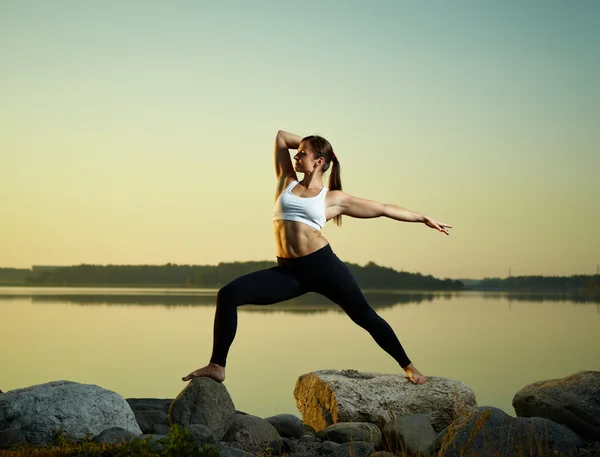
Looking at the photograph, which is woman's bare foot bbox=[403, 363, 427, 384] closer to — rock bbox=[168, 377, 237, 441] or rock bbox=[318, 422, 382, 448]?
rock bbox=[318, 422, 382, 448]

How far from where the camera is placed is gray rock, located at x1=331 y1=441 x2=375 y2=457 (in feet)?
22.0

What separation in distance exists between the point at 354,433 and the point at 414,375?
1.08 metres

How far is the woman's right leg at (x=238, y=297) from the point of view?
7188mm

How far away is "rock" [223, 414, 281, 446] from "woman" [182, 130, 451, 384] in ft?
1.81

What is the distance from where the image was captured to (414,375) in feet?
26.9

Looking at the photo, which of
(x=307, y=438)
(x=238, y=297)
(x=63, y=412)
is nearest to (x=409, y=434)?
(x=307, y=438)

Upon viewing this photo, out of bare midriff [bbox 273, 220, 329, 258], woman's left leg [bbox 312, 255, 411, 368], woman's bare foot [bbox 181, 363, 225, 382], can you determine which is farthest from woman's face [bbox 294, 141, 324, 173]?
woman's bare foot [bbox 181, 363, 225, 382]

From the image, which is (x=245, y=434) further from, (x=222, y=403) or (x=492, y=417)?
(x=492, y=417)

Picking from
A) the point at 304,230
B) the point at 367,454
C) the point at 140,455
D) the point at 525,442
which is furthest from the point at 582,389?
the point at 140,455

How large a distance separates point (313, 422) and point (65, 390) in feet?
9.45

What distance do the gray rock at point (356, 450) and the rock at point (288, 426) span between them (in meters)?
1.06

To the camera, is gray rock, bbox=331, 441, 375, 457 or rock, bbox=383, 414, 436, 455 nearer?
gray rock, bbox=331, 441, 375, 457

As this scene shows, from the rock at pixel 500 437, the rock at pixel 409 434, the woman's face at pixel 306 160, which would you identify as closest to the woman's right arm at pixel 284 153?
the woman's face at pixel 306 160

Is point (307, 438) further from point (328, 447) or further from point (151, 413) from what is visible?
point (151, 413)
